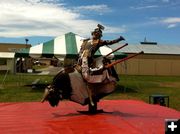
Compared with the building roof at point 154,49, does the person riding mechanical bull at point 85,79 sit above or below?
below

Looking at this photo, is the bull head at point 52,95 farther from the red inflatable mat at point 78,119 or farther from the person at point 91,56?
the person at point 91,56

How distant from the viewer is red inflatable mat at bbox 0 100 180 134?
Answer: 651cm

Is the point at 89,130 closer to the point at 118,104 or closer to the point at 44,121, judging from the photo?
the point at 44,121

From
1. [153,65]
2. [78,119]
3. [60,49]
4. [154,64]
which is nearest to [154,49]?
[154,64]

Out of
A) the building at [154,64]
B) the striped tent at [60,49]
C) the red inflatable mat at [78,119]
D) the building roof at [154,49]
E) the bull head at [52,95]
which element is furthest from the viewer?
the building roof at [154,49]

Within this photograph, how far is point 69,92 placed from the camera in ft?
26.6

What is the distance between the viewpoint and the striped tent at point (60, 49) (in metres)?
16.0

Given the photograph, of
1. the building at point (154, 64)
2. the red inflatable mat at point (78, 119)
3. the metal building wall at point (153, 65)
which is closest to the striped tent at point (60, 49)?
the red inflatable mat at point (78, 119)

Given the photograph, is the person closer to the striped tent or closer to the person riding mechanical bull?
the person riding mechanical bull

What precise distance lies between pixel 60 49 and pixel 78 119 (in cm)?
896

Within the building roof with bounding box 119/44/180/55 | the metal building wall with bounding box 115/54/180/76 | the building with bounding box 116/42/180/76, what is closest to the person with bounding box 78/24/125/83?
the building with bounding box 116/42/180/76

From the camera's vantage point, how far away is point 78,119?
754 cm

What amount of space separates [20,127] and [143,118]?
233 cm

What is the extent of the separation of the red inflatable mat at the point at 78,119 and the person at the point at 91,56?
0.74 metres
